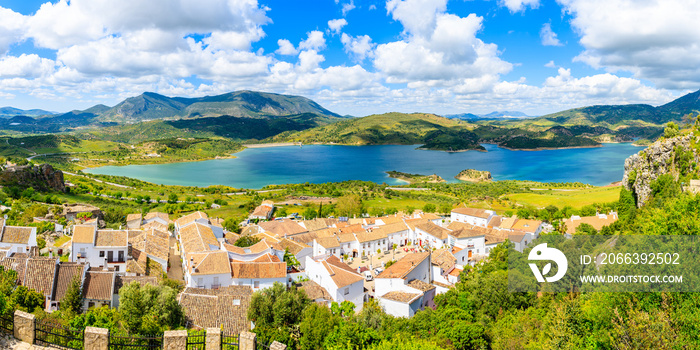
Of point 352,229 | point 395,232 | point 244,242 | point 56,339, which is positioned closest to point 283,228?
point 244,242

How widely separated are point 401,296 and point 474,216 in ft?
88.4

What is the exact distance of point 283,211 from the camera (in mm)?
56906

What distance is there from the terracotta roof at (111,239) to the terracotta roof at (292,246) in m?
11.7

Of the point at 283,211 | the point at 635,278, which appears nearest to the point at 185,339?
the point at 635,278

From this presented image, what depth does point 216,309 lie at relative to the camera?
20.0 m

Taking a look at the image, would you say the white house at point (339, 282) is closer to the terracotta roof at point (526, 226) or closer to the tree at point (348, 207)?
the terracotta roof at point (526, 226)

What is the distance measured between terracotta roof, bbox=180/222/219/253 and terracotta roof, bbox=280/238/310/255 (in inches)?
214

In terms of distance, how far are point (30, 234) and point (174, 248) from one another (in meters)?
11.1

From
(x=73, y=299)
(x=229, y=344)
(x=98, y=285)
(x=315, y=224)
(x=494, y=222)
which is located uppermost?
(x=229, y=344)

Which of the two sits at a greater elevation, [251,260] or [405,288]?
[251,260]

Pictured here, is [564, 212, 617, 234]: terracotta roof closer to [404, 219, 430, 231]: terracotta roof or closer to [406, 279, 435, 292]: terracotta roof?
[404, 219, 430, 231]: terracotta roof

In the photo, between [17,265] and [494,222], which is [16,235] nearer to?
[17,265]

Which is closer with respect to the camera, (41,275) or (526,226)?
(41,275)

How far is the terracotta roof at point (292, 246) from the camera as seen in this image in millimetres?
32781
